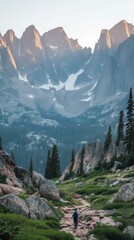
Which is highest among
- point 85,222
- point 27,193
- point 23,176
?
point 23,176

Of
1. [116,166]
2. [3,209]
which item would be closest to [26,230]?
[3,209]

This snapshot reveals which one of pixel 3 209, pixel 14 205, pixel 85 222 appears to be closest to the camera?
pixel 3 209

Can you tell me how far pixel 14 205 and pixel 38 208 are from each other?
9.43 feet

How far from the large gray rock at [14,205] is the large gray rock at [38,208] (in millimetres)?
757

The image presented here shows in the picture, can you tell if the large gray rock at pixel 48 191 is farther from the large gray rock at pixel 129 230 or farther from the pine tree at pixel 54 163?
the pine tree at pixel 54 163

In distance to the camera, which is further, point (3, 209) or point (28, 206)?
point (28, 206)

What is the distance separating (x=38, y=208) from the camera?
1454 inches

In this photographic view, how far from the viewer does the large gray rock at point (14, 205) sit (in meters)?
34.7

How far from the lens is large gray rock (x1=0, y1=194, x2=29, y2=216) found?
114 ft

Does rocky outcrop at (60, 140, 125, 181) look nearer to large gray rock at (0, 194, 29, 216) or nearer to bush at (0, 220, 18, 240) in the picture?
large gray rock at (0, 194, 29, 216)

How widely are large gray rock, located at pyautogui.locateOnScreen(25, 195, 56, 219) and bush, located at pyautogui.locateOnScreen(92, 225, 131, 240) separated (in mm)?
5739

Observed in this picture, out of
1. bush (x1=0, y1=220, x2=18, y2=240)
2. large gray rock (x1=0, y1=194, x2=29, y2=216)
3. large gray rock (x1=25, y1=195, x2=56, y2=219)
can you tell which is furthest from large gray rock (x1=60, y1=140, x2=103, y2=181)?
bush (x1=0, y1=220, x2=18, y2=240)

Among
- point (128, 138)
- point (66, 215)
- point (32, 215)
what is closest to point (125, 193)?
point (66, 215)

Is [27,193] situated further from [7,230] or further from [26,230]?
[7,230]
